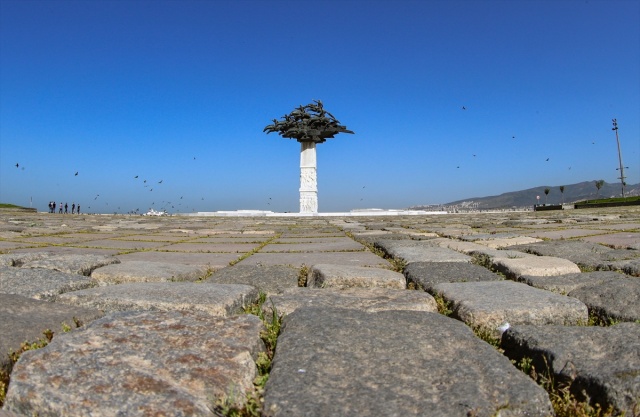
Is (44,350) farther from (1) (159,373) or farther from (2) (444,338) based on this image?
(2) (444,338)

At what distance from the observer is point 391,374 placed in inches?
44.4

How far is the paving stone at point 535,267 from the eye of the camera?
2.51 meters

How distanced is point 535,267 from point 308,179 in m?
22.8

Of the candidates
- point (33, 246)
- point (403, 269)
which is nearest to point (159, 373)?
point (403, 269)

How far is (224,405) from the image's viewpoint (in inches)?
40.6

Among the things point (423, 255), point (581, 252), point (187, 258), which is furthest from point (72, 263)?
point (581, 252)

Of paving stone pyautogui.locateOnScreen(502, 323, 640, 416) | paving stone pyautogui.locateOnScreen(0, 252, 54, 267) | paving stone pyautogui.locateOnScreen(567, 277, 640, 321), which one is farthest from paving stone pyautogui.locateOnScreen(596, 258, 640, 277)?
paving stone pyautogui.locateOnScreen(0, 252, 54, 267)

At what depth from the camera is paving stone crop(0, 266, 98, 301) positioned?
6.64ft

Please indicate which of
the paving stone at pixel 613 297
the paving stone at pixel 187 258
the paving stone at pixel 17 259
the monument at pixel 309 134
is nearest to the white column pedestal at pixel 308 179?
Answer: the monument at pixel 309 134

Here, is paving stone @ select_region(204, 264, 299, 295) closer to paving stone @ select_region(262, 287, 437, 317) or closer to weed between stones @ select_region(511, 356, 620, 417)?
paving stone @ select_region(262, 287, 437, 317)

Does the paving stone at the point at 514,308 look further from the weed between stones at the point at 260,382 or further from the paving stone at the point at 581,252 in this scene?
the paving stone at the point at 581,252

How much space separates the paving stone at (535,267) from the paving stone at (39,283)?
239 cm

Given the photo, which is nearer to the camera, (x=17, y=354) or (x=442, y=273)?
(x=17, y=354)

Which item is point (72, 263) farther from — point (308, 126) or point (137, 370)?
point (308, 126)
